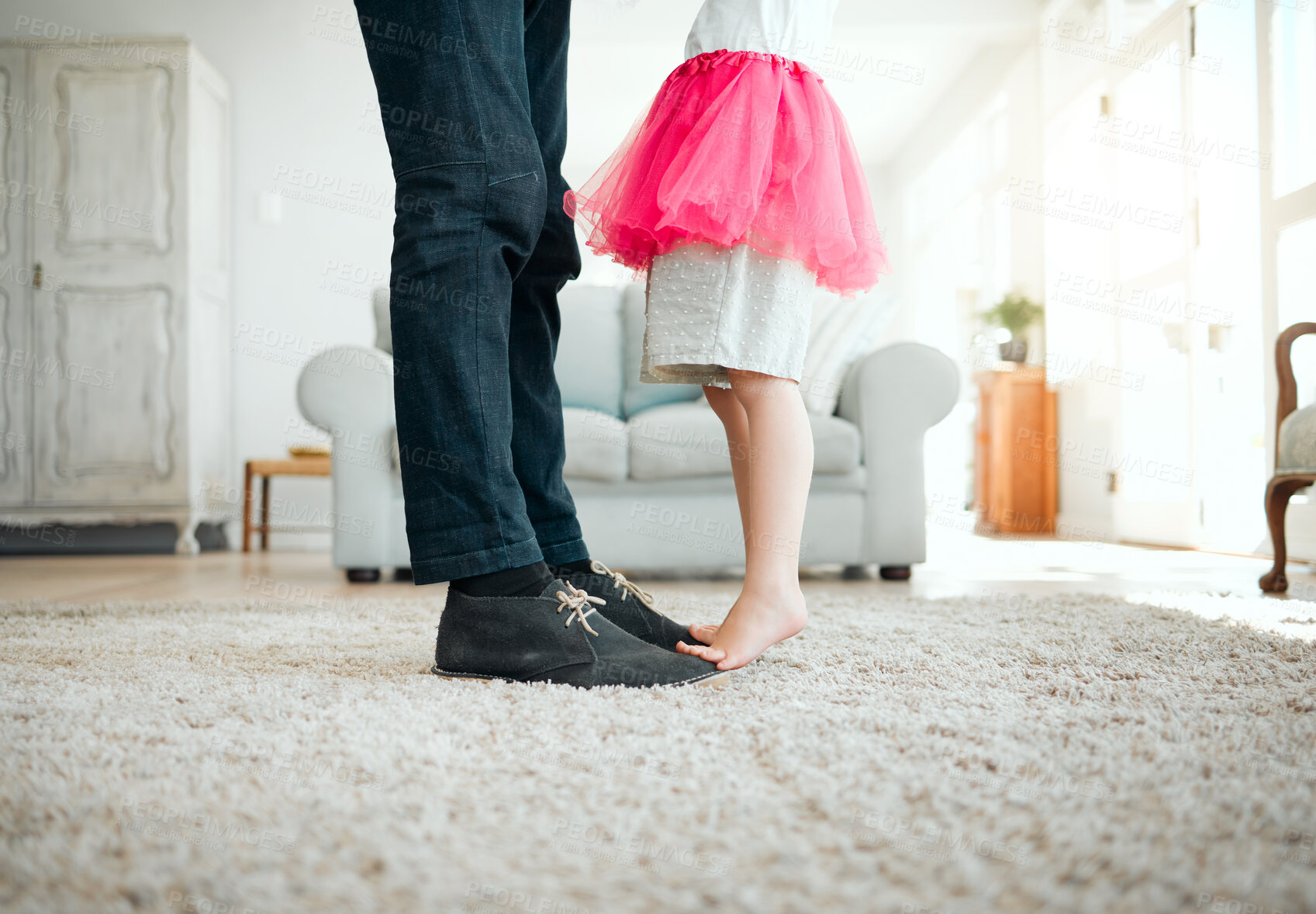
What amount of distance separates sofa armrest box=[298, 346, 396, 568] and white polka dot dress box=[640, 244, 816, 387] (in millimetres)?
1465

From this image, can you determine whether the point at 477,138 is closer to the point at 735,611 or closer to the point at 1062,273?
the point at 735,611

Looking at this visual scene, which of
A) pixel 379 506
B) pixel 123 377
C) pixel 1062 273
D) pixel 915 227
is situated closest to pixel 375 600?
pixel 379 506

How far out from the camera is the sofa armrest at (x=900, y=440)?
2283mm

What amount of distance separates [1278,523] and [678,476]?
1428 millimetres

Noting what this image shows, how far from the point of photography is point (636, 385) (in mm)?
2936

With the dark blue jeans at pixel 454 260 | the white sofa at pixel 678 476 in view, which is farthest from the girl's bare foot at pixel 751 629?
the white sofa at pixel 678 476

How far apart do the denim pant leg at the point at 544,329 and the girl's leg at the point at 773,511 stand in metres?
0.23

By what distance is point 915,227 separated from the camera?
7.18m

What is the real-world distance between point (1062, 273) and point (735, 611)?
172 inches

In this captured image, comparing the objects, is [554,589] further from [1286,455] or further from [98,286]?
[98,286]

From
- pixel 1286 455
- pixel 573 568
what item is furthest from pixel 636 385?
pixel 573 568

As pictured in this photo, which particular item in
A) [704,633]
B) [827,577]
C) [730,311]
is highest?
[730,311]

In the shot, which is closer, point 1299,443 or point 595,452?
point 1299,443

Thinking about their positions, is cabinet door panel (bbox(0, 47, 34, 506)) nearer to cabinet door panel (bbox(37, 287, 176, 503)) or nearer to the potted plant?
cabinet door panel (bbox(37, 287, 176, 503))
